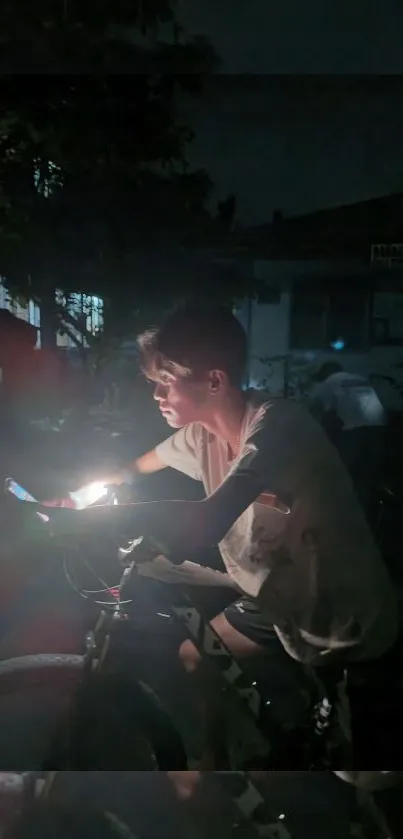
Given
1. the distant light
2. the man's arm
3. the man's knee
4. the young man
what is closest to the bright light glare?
the man's arm

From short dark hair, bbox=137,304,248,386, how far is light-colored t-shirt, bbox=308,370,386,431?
0.25 meters

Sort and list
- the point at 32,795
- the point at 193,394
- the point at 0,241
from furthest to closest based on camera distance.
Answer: the point at 32,795 < the point at 0,241 < the point at 193,394

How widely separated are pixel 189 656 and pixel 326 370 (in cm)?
92

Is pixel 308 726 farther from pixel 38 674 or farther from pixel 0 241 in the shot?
pixel 0 241

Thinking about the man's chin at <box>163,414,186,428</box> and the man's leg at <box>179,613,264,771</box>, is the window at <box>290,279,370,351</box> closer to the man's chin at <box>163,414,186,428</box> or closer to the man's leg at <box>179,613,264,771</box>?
the man's chin at <box>163,414,186,428</box>

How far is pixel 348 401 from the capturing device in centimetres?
201

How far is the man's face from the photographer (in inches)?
74.5

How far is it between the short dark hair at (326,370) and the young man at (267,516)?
212 mm

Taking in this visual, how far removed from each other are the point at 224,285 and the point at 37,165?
624 mm

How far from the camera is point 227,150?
1.99 m

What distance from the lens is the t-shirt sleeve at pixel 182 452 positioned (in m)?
2.03

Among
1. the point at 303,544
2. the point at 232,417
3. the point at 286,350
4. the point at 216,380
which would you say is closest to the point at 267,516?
the point at 303,544

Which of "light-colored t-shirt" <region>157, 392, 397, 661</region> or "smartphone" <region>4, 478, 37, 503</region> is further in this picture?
"smartphone" <region>4, 478, 37, 503</region>

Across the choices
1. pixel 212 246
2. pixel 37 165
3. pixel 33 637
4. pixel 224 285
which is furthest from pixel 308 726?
pixel 37 165
